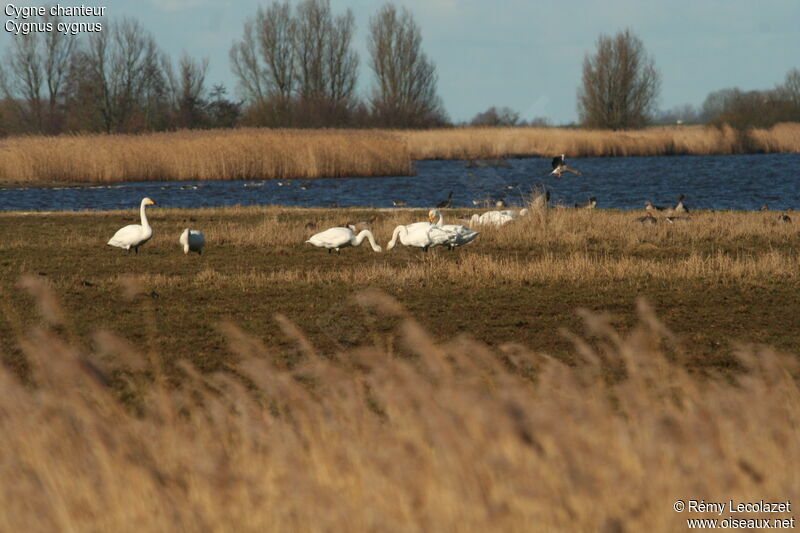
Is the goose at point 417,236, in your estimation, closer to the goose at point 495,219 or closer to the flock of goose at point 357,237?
the flock of goose at point 357,237

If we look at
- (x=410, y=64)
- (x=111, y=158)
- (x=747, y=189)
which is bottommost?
(x=747, y=189)

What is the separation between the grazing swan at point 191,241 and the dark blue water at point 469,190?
9.86m

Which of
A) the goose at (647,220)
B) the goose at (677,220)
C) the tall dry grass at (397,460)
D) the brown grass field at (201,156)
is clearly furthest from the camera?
the brown grass field at (201,156)

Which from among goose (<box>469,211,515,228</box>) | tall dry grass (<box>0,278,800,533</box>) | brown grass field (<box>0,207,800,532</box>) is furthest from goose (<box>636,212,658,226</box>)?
tall dry grass (<box>0,278,800,533</box>)

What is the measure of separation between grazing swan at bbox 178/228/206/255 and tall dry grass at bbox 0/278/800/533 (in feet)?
32.3

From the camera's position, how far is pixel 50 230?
19266 mm

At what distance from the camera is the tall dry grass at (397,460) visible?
3979 mm

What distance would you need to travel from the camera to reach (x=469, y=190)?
37656 mm

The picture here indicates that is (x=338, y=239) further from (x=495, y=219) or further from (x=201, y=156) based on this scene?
(x=201, y=156)

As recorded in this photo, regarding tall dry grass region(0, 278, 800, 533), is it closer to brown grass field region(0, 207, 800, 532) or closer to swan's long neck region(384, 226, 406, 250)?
brown grass field region(0, 207, 800, 532)

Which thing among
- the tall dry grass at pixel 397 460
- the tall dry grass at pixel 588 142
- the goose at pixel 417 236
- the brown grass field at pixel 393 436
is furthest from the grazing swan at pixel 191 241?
the tall dry grass at pixel 588 142

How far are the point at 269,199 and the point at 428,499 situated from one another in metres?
27.3

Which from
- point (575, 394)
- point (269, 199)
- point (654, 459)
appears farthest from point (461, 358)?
point (269, 199)

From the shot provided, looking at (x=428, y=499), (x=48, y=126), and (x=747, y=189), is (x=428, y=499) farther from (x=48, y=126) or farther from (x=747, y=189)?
(x=48, y=126)
